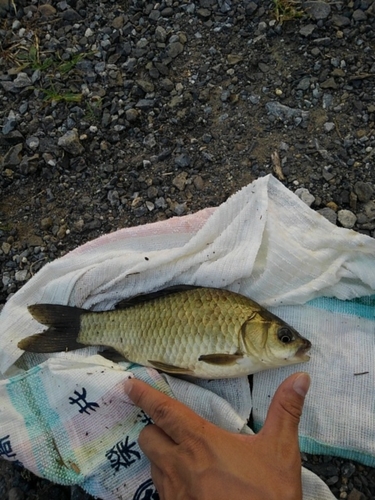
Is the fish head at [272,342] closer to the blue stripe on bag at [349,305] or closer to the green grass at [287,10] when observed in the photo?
the blue stripe on bag at [349,305]

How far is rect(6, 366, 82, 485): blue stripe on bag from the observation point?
Result: 8.65 feet

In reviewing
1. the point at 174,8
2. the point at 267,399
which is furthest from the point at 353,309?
the point at 174,8

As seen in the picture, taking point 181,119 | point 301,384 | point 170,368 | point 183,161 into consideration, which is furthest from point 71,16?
point 301,384

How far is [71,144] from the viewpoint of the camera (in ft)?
11.1

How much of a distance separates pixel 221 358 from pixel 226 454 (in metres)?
0.47

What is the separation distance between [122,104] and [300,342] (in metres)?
1.94

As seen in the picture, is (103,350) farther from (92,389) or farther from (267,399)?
(267,399)

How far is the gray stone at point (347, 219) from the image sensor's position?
9.99 ft

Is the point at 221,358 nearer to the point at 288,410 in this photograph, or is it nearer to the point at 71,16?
the point at 288,410

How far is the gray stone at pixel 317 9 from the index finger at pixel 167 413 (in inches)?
101

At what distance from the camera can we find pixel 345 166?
3160mm

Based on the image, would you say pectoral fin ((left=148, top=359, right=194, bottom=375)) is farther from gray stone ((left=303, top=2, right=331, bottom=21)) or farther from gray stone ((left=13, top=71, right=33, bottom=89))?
gray stone ((left=303, top=2, right=331, bottom=21))

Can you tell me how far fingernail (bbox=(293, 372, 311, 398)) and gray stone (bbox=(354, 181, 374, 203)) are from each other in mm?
1289

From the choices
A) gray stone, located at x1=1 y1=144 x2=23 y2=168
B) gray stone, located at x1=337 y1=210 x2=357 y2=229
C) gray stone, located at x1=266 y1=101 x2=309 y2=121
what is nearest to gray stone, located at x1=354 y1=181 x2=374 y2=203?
gray stone, located at x1=337 y1=210 x2=357 y2=229
